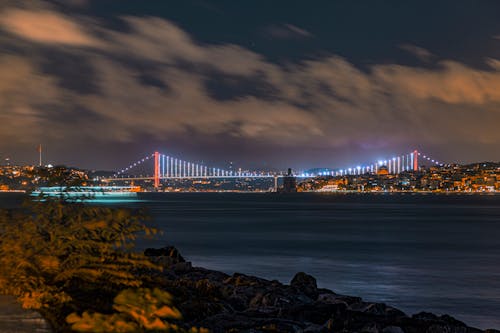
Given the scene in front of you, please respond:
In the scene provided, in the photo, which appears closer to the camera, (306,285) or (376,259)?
(306,285)

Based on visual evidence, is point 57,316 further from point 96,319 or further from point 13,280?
point 96,319

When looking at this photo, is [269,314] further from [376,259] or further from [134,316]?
[376,259]

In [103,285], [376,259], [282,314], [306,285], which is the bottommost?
[376,259]

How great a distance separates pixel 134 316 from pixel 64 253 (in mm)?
6424

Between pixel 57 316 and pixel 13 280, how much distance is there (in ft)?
5.43

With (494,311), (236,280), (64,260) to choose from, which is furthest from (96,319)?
(494,311)

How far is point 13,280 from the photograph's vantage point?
10.4 metres

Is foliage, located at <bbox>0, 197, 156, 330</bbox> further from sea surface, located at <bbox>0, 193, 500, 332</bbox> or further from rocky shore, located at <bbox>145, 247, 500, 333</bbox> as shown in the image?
rocky shore, located at <bbox>145, 247, 500, 333</bbox>

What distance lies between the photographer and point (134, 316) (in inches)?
204

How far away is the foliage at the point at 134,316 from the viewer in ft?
16.1

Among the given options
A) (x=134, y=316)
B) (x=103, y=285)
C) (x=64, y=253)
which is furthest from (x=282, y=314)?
(x=134, y=316)

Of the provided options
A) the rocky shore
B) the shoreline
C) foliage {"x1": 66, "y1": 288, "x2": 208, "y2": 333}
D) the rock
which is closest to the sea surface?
the shoreline

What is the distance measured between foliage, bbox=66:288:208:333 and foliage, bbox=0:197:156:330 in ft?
15.7

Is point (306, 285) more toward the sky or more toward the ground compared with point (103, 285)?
more toward the ground
